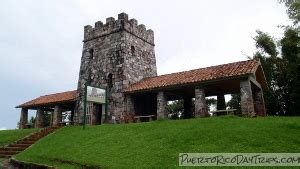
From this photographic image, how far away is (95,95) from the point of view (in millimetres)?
18453

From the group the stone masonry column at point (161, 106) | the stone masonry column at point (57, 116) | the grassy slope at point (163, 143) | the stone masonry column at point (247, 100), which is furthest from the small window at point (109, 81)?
the stone masonry column at point (247, 100)

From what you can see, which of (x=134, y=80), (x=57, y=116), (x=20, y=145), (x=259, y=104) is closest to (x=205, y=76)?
(x=259, y=104)

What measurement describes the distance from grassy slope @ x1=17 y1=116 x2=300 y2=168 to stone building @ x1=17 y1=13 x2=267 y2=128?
4.69 m

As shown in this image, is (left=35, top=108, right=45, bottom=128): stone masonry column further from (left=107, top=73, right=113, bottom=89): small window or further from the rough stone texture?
the rough stone texture

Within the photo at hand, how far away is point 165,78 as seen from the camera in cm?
2142

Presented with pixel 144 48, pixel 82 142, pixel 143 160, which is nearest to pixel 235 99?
pixel 144 48

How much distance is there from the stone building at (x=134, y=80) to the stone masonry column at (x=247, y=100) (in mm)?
678

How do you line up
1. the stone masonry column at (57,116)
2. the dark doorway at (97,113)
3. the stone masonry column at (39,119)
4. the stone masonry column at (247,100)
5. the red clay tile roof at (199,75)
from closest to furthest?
the stone masonry column at (247,100) → the red clay tile roof at (199,75) → the dark doorway at (97,113) → the stone masonry column at (57,116) → the stone masonry column at (39,119)

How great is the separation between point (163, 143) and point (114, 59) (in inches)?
481

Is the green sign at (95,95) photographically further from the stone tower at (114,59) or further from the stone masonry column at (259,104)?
the stone masonry column at (259,104)

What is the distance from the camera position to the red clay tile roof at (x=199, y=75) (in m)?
17.4

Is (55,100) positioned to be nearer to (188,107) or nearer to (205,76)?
(188,107)

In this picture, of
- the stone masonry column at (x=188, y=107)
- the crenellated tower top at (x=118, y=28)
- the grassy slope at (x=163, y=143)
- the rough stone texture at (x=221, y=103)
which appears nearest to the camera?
the grassy slope at (x=163, y=143)

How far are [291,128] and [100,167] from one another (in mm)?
7135
